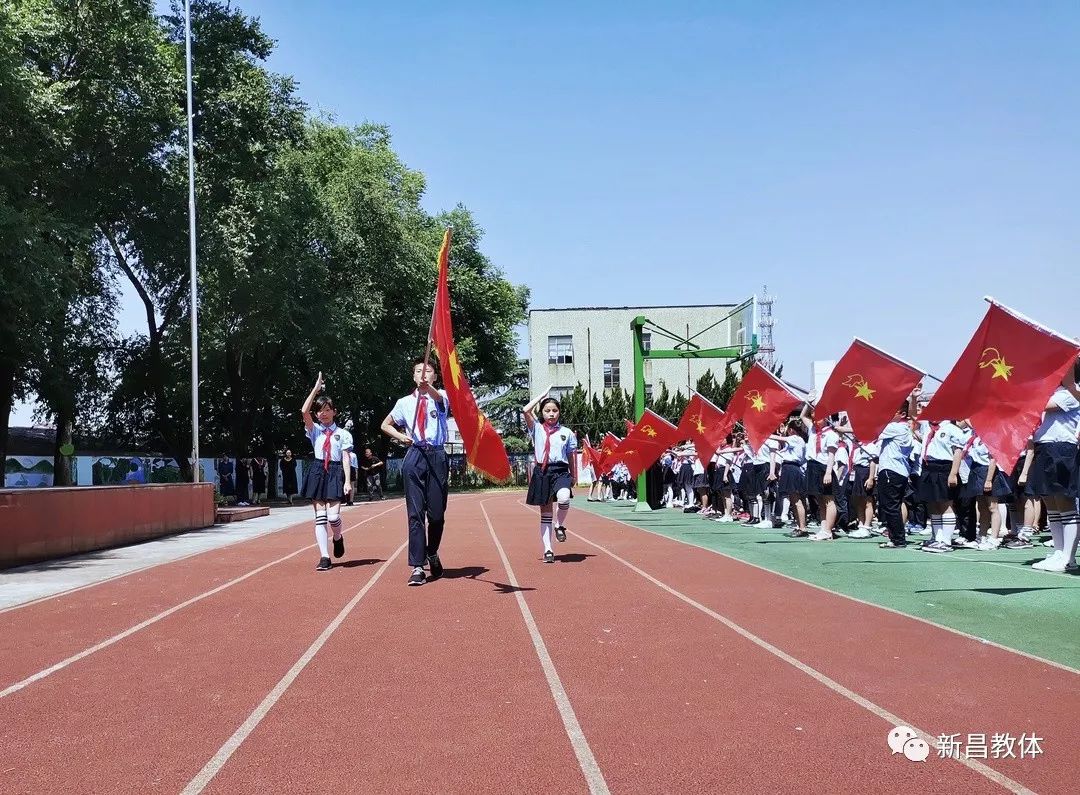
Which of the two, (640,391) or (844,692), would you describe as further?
(640,391)

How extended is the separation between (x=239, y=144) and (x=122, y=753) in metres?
30.4

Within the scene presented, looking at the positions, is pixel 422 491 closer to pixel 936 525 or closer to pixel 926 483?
pixel 926 483

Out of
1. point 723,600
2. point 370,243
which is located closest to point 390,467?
point 370,243

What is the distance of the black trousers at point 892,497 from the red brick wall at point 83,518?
11914 millimetres

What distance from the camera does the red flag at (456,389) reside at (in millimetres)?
9602

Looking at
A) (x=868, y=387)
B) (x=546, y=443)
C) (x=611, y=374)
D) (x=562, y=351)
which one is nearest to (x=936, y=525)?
(x=868, y=387)

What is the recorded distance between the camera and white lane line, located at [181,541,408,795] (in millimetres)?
4367

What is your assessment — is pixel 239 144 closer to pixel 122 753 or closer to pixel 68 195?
pixel 68 195

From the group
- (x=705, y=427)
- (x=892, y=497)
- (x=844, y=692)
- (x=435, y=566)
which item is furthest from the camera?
(x=705, y=427)

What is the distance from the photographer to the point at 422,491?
33.7 ft

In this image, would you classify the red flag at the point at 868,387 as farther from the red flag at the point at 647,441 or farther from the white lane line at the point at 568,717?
the red flag at the point at 647,441

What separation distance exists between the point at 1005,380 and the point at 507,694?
19.5ft

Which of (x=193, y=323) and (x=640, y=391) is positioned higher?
(x=193, y=323)

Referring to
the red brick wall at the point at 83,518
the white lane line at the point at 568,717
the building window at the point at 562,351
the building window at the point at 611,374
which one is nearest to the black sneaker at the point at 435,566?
the white lane line at the point at 568,717
